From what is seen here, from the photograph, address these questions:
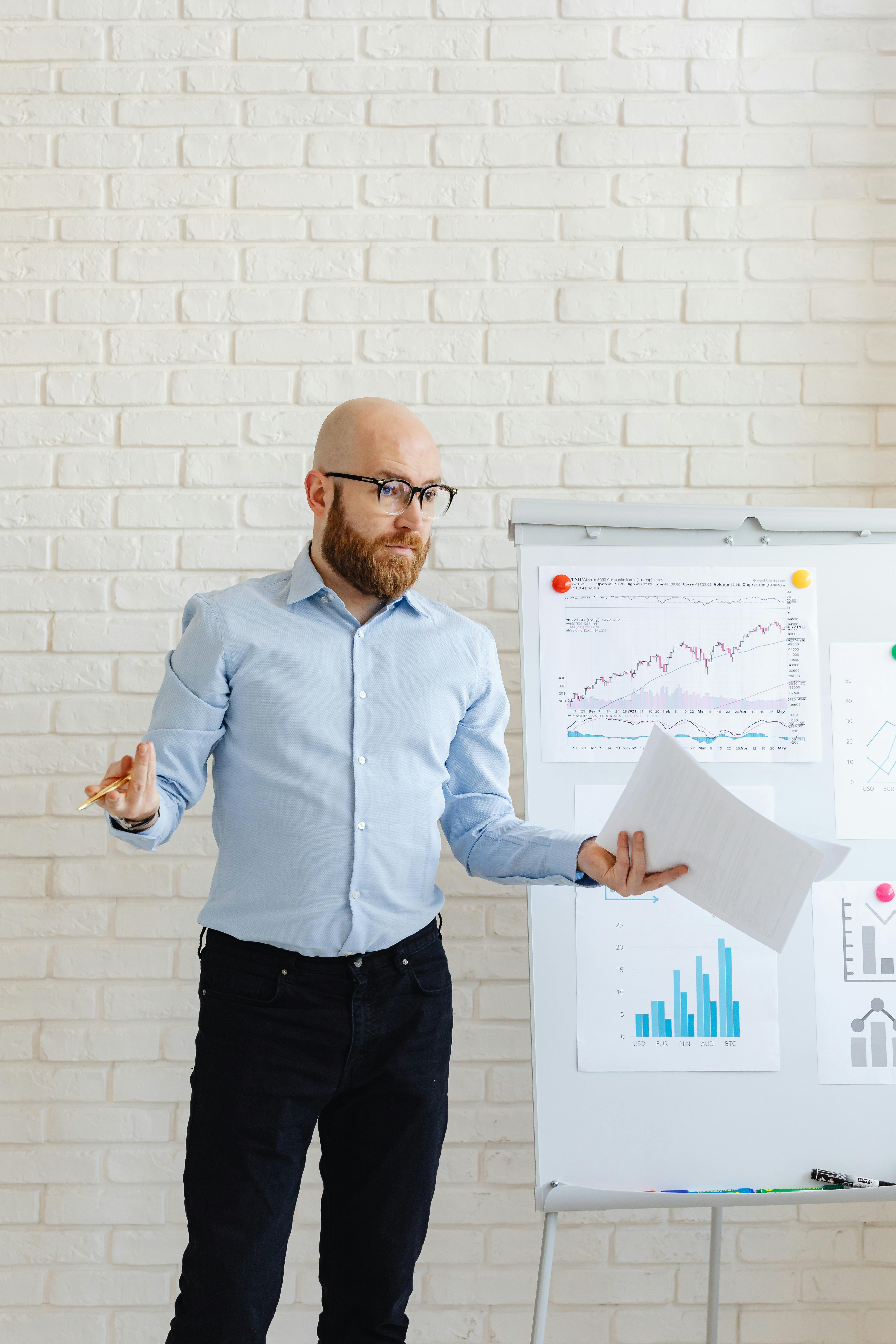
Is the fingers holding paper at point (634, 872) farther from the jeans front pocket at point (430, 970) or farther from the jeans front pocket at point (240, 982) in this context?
the jeans front pocket at point (240, 982)

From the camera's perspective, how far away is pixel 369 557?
61.4 inches

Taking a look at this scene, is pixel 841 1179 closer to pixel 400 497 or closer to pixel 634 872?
pixel 634 872

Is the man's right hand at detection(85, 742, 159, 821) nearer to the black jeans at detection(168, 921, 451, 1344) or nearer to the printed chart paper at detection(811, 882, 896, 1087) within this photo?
the black jeans at detection(168, 921, 451, 1344)

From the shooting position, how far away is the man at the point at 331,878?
144 centimetres

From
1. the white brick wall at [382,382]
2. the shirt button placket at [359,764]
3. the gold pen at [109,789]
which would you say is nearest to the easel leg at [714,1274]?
the white brick wall at [382,382]

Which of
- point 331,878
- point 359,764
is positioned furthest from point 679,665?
point 331,878

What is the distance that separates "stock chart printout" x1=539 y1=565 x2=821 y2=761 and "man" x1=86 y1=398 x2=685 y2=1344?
0.69ft

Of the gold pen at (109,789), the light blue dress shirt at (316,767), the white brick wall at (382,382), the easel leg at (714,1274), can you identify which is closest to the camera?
the gold pen at (109,789)

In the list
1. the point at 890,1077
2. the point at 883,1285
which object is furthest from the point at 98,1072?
the point at 883,1285

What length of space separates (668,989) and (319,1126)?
1.92 feet

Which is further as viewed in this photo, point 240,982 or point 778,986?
point 778,986

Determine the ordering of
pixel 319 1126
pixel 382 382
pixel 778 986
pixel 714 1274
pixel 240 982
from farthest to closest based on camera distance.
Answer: pixel 382 382, pixel 714 1274, pixel 778 986, pixel 319 1126, pixel 240 982

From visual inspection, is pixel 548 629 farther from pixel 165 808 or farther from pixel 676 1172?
pixel 676 1172

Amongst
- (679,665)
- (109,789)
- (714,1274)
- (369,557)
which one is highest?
(369,557)
